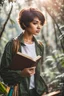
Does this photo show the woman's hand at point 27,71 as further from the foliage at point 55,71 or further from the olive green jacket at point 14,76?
the foliage at point 55,71

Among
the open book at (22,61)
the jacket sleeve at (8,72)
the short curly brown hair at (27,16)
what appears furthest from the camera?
the short curly brown hair at (27,16)

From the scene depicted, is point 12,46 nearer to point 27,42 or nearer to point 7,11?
point 27,42

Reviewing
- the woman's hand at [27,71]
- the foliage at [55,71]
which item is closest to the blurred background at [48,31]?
the foliage at [55,71]

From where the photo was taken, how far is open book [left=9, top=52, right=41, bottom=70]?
5.60ft

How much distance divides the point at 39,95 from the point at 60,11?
35.0 inches

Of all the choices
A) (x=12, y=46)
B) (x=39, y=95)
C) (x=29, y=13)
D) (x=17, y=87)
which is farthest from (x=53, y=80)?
(x=29, y=13)

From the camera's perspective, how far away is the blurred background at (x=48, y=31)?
77.5 inches

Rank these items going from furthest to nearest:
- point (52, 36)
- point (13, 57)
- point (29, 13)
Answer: point (52, 36) < point (29, 13) < point (13, 57)

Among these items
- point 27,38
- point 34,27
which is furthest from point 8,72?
point 34,27

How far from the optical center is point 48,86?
1980mm

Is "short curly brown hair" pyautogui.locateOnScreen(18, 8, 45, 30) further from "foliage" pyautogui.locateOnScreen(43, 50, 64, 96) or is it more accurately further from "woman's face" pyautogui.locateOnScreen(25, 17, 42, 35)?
"foliage" pyautogui.locateOnScreen(43, 50, 64, 96)

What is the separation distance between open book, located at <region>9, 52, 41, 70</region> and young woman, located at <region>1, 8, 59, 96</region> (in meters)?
0.04

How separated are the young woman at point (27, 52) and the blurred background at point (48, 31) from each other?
54mm

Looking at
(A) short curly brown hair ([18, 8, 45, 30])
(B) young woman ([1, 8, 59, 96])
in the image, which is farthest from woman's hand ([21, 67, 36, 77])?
(A) short curly brown hair ([18, 8, 45, 30])
